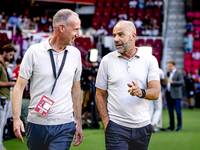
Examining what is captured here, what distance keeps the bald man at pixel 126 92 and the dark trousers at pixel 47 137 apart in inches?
19.7

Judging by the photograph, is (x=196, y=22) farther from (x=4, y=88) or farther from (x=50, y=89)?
(x=50, y=89)

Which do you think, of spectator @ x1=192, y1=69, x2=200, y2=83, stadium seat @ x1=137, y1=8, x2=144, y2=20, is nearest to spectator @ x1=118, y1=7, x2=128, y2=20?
stadium seat @ x1=137, y1=8, x2=144, y2=20

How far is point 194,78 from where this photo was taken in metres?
16.8

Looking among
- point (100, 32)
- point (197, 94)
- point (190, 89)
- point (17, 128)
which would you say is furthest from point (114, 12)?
point (17, 128)

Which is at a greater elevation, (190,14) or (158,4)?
(158,4)

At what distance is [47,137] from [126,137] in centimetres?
73

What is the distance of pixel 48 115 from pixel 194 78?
14967 millimetres

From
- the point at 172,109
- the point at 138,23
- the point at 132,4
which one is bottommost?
the point at 172,109

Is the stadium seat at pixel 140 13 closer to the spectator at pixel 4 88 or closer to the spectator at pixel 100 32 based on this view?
the spectator at pixel 100 32

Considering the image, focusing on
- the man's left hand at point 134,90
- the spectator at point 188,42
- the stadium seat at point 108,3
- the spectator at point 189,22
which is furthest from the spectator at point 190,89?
the man's left hand at point 134,90

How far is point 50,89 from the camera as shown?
9.14ft

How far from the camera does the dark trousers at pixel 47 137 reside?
2.75 m

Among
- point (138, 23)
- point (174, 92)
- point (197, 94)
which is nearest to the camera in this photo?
point (174, 92)

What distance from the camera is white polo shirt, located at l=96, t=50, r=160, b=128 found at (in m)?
3.06
